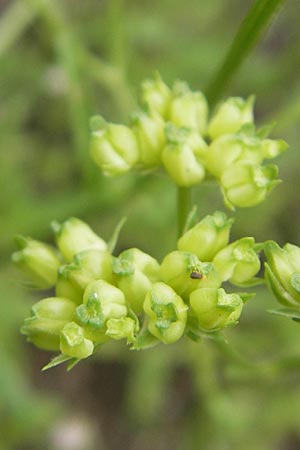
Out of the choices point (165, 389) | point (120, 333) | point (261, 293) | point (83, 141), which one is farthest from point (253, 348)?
point (120, 333)

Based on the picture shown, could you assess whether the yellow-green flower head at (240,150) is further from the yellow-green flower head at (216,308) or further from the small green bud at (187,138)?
the yellow-green flower head at (216,308)

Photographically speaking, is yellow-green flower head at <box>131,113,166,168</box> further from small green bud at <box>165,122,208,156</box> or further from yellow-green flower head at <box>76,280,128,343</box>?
yellow-green flower head at <box>76,280,128,343</box>

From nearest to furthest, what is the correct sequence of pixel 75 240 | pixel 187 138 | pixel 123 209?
pixel 75 240 < pixel 187 138 < pixel 123 209

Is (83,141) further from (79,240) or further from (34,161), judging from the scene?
(34,161)

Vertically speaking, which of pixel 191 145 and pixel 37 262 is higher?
pixel 191 145

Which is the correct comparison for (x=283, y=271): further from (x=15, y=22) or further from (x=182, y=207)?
(x=15, y=22)

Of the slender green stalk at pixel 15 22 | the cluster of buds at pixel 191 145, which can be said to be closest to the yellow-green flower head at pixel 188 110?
the cluster of buds at pixel 191 145

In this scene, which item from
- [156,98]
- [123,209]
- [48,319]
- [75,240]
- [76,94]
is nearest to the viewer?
[48,319]

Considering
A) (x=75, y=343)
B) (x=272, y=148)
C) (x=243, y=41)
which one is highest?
(x=243, y=41)

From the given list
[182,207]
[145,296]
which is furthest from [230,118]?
[145,296]
